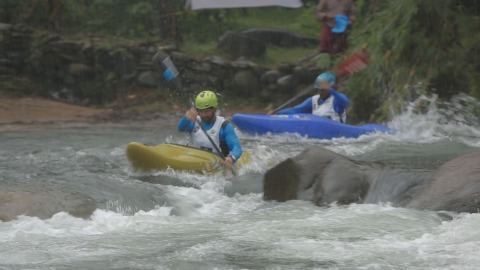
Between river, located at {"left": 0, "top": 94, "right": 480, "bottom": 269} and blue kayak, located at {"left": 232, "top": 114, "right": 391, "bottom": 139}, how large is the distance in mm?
862

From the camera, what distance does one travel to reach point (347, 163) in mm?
7438

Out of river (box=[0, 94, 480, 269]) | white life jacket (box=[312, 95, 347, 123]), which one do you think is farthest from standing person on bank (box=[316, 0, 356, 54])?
river (box=[0, 94, 480, 269])

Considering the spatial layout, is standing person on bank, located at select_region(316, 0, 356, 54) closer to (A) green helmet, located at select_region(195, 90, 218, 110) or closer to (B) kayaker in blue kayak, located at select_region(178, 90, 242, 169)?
(B) kayaker in blue kayak, located at select_region(178, 90, 242, 169)

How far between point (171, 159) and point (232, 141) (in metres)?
0.66

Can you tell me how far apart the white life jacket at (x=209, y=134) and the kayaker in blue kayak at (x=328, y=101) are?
2.94 metres

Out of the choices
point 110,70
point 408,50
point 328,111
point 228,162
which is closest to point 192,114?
point 228,162

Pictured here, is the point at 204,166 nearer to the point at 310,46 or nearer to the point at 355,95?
the point at 355,95

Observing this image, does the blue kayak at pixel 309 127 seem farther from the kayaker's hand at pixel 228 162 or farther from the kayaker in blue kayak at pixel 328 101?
the kayaker's hand at pixel 228 162

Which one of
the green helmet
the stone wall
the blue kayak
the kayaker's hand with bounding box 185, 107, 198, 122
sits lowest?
the stone wall

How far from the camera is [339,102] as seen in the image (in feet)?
37.6

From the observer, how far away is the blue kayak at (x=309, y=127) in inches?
437

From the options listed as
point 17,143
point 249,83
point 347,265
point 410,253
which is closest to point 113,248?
point 347,265

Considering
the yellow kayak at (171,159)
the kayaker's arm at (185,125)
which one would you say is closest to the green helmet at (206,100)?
the kayaker's arm at (185,125)

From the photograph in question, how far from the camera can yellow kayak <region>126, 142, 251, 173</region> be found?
8359 millimetres
